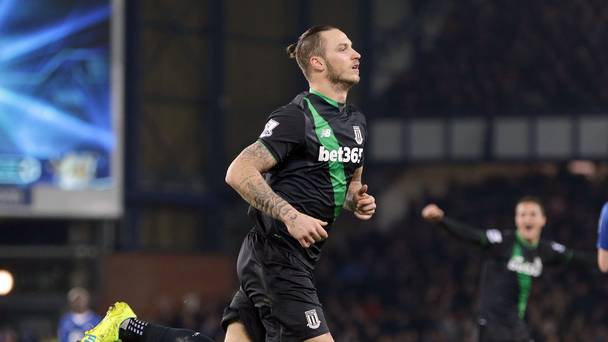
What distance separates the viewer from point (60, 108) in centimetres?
2489

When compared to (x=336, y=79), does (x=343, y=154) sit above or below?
below

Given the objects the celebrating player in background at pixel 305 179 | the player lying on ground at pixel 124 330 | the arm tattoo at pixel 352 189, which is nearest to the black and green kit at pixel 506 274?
the player lying on ground at pixel 124 330

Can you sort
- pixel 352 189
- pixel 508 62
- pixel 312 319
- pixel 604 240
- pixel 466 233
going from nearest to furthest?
pixel 312 319
pixel 352 189
pixel 604 240
pixel 466 233
pixel 508 62

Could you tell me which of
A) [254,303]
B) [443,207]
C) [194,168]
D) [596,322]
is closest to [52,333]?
[194,168]

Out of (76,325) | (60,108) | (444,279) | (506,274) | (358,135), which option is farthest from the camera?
(444,279)

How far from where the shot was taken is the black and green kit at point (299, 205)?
727 centimetres

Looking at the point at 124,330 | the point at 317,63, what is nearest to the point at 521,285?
the point at 124,330

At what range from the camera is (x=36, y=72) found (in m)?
24.9

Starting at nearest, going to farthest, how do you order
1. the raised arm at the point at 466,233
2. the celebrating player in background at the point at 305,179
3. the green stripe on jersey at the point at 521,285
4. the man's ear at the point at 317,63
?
the celebrating player in background at the point at 305,179 < the man's ear at the point at 317,63 < the raised arm at the point at 466,233 < the green stripe on jersey at the point at 521,285

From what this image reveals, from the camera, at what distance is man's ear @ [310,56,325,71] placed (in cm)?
735

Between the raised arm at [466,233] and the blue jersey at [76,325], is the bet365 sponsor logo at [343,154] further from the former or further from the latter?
the blue jersey at [76,325]

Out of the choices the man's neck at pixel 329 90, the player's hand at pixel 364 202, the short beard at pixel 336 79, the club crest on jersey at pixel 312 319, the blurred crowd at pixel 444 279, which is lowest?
the blurred crowd at pixel 444 279

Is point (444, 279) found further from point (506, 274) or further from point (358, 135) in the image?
point (358, 135)

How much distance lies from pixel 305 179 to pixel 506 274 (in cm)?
473
